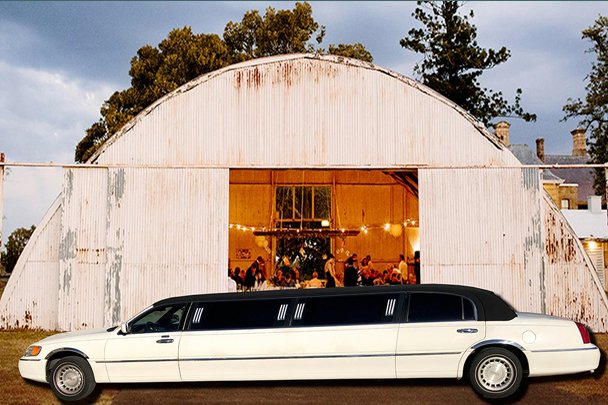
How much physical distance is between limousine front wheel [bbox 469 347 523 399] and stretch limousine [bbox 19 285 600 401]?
0.04 feet

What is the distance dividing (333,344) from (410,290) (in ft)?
4.22

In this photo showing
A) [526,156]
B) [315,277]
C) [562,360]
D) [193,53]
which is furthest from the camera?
[526,156]

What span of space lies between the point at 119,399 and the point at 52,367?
101 cm

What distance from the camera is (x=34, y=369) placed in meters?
9.06

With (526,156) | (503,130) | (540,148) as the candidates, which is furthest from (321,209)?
(540,148)

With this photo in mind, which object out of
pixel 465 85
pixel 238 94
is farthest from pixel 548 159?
pixel 238 94

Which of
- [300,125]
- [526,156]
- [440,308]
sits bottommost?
[440,308]

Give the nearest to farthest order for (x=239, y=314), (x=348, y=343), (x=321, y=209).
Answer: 1. (x=348, y=343)
2. (x=239, y=314)
3. (x=321, y=209)

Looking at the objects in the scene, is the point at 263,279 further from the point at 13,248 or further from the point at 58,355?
the point at 13,248

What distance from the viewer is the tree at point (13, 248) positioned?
45459mm

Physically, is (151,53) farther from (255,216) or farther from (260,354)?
(260,354)

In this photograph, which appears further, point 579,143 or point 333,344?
point 579,143

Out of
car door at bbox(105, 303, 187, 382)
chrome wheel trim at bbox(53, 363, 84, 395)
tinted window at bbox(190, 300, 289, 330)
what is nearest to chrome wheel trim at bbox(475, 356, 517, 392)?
tinted window at bbox(190, 300, 289, 330)

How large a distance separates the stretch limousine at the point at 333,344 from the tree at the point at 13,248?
37775 mm
